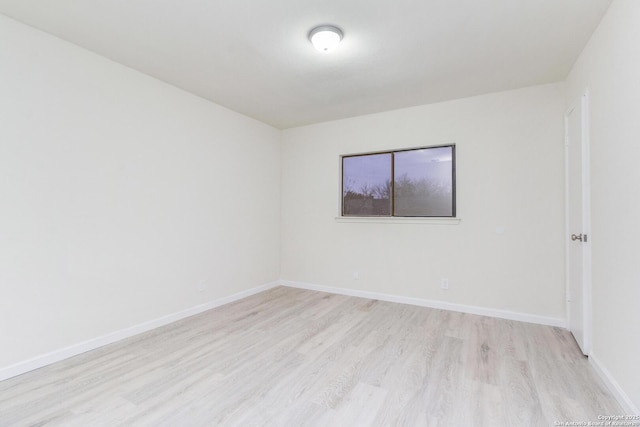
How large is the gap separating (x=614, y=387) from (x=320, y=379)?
1.84 metres

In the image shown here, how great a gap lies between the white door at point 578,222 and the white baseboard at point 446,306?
24cm

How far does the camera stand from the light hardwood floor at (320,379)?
5.58 ft

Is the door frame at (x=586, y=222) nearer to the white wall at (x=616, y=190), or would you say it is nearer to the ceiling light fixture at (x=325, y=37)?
the white wall at (x=616, y=190)

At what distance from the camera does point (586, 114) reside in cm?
239

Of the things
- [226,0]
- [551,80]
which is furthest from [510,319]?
[226,0]

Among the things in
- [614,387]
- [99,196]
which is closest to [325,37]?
[99,196]

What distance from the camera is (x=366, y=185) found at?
4289mm

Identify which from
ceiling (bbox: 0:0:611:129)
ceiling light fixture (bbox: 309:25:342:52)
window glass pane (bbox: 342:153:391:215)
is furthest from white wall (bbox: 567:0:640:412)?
window glass pane (bbox: 342:153:391:215)

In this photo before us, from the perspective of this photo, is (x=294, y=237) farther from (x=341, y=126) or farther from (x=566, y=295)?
(x=566, y=295)

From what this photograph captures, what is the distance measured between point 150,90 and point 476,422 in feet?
12.4

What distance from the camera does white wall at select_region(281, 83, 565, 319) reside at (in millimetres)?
3129

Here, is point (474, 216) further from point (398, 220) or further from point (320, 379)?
point (320, 379)

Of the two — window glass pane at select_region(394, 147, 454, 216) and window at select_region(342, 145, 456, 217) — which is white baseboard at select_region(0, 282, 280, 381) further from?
window glass pane at select_region(394, 147, 454, 216)

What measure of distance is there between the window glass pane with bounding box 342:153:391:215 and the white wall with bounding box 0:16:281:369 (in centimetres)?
165
